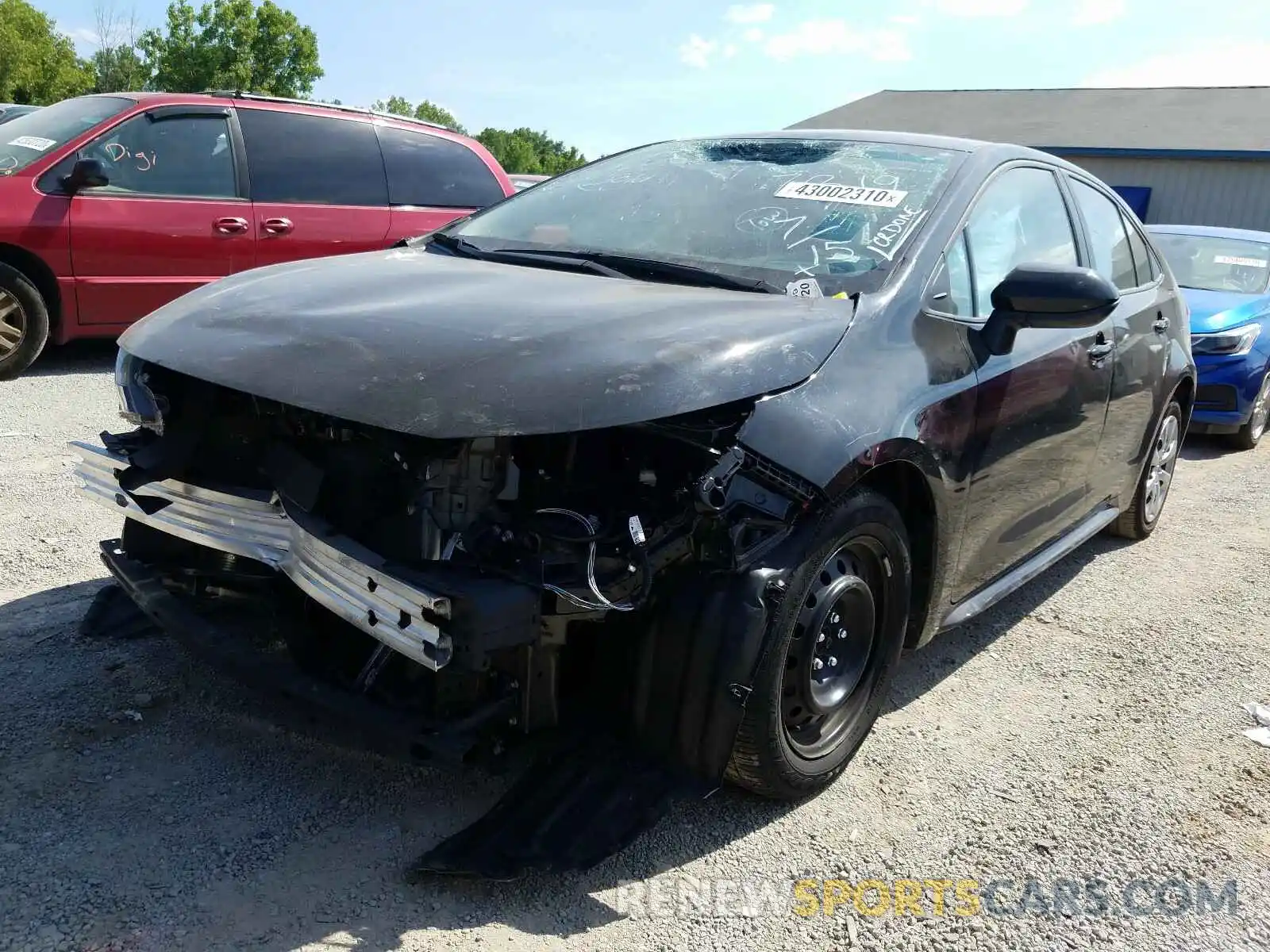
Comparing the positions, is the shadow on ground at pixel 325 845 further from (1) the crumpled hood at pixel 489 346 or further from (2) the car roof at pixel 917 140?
(2) the car roof at pixel 917 140

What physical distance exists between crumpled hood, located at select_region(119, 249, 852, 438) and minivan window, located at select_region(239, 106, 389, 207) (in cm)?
484

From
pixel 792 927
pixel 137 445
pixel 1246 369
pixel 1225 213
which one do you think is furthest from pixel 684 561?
pixel 1225 213

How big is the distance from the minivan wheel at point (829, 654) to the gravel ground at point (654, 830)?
0.54 ft

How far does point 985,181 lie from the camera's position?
3.37m

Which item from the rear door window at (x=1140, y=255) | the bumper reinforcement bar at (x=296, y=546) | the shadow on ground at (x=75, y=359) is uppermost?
the rear door window at (x=1140, y=255)

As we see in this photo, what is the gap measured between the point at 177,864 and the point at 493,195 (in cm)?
671

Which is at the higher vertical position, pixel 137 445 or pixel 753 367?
pixel 753 367

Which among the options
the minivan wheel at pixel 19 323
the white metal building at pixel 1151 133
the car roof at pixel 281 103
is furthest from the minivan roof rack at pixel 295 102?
the white metal building at pixel 1151 133

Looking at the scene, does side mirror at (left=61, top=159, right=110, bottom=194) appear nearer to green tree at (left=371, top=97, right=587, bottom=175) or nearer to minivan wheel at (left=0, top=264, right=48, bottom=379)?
minivan wheel at (left=0, top=264, right=48, bottom=379)

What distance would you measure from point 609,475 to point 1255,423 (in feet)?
23.1

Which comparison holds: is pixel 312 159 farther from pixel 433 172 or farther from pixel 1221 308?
pixel 1221 308

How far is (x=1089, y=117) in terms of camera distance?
27875 mm

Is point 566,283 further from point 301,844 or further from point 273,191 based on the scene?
point 273,191

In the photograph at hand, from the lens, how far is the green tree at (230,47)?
142ft
